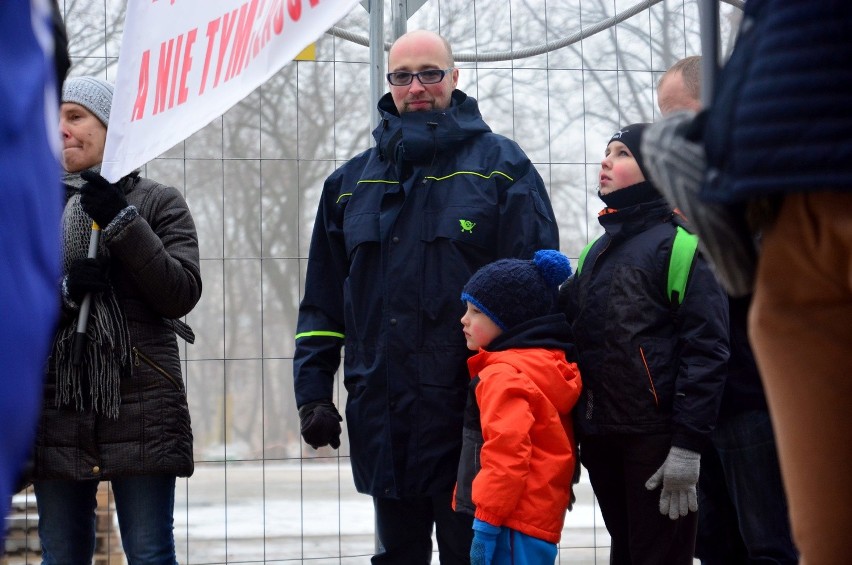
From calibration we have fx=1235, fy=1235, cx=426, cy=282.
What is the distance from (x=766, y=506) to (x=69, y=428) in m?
1.97

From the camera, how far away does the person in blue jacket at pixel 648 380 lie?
328 centimetres

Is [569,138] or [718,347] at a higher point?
[569,138]

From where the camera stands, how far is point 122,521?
339cm

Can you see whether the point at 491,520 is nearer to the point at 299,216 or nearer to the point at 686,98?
the point at 686,98

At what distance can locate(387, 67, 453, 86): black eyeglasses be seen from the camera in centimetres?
363

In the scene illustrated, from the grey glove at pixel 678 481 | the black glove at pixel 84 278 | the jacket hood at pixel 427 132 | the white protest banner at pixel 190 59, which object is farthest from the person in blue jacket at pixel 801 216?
the black glove at pixel 84 278

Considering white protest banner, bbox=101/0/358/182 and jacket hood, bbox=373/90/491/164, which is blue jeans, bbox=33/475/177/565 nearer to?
white protest banner, bbox=101/0/358/182

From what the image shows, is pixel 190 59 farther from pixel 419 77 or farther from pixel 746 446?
pixel 746 446

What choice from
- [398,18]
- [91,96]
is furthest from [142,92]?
[398,18]

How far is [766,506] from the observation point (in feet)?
11.6

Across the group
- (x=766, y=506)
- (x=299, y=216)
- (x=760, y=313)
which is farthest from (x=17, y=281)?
(x=299, y=216)

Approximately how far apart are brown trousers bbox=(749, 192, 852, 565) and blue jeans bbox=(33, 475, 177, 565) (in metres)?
2.30

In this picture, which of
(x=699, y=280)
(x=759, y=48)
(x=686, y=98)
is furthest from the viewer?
(x=686, y=98)

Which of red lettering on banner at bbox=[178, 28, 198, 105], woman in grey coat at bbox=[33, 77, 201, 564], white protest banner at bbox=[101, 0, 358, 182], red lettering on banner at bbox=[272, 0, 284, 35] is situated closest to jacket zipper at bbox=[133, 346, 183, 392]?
woman in grey coat at bbox=[33, 77, 201, 564]
